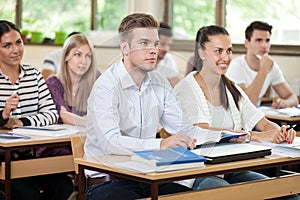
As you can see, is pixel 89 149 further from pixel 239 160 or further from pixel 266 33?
pixel 266 33

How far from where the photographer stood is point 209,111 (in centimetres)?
303

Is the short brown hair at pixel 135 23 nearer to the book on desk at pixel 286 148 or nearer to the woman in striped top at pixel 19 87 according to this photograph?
the book on desk at pixel 286 148

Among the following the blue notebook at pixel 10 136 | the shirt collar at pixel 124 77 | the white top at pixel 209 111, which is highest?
the shirt collar at pixel 124 77

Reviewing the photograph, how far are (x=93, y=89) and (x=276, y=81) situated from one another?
253cm

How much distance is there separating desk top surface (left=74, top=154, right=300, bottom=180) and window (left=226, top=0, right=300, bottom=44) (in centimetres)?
312

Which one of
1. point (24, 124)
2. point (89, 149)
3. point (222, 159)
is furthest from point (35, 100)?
point (222, 159)

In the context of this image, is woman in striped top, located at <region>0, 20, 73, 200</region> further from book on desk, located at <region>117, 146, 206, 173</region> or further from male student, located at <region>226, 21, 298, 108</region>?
male student, located at <region>226, 21, 298, 108</region>

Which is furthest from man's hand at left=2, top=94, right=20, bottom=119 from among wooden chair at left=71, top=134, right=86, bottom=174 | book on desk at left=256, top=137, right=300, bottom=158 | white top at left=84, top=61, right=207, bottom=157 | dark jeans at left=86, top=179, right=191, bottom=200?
book on desk at left=256, top=137, right=300, bottom=158

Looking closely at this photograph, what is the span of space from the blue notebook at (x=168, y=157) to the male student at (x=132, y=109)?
0.17ft

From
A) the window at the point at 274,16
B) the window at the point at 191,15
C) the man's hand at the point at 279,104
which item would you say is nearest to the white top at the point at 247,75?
the man's hand at the point at 279,104

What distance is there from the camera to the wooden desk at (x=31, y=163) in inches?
123

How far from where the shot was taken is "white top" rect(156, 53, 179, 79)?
2.82 m

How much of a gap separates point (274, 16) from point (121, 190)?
→ 356cm

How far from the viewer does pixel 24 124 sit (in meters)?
3.59
